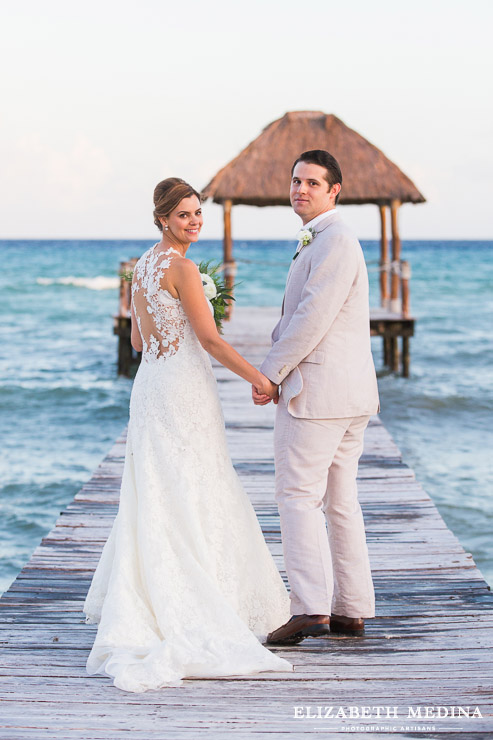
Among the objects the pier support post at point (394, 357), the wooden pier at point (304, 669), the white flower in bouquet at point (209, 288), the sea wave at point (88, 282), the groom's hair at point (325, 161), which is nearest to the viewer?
the wooden pier at point (304, 669)

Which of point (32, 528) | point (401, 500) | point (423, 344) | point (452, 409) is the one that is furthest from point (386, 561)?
point (423, 344)

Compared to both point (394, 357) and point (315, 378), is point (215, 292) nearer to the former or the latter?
point (315, 378)

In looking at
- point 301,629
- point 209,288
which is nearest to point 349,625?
point 301,629

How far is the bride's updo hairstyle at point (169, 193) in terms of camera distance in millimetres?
3752

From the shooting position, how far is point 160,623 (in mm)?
3605

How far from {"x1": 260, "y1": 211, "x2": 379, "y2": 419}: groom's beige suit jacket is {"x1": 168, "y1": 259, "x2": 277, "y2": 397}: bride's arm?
0.07 metres

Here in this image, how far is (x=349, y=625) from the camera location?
395 cm

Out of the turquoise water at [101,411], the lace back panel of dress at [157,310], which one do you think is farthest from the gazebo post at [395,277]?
the lace back panel of dress at [157,310]

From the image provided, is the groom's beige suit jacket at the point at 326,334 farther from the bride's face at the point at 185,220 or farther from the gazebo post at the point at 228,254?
the gazebo post at the point at 228,254

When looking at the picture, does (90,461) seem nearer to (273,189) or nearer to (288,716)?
(273,189)

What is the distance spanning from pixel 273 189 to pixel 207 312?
11901 millimetres

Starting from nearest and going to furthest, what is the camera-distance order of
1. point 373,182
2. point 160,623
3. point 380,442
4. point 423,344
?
point 160,623 < point 380,442 < point 373,182 < point 423,344

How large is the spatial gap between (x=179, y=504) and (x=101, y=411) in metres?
10.9

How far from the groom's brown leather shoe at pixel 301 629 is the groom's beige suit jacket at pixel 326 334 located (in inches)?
33.2
